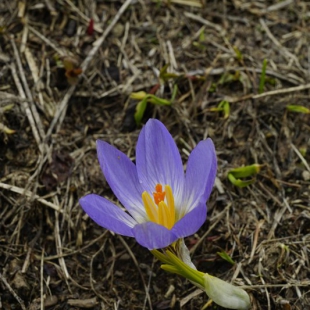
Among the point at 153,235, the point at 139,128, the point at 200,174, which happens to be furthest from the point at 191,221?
the point at 139,128

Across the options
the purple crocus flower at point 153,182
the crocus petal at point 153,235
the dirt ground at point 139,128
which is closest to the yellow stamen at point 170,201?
the purple crocus flower at point 153,182

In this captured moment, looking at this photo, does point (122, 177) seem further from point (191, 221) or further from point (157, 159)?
point (191, 221)

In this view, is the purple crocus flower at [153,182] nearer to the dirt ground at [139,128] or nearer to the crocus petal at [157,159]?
the crocus petal at [157,159]

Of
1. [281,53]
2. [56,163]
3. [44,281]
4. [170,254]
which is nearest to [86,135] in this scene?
[56,163]

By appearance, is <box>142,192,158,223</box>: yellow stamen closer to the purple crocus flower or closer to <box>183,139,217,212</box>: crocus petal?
the purple crocus flower

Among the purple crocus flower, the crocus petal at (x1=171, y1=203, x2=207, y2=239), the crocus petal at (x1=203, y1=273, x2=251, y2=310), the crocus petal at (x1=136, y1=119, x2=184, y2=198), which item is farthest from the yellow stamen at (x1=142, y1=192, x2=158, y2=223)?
the crocus petal at (x1=203, y1=273, x2=251, y2=310)

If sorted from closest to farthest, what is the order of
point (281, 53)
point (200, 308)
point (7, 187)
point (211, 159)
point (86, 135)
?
point (211, 159), point (200, 308), point (7, 187), point (86, 135), point (281, 53)

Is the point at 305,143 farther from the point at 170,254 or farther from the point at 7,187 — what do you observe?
the point at 7,187
